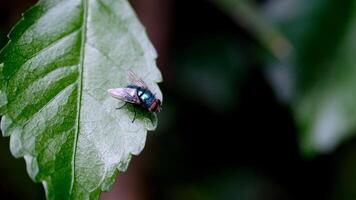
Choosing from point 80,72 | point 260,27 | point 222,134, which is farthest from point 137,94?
point 222,134

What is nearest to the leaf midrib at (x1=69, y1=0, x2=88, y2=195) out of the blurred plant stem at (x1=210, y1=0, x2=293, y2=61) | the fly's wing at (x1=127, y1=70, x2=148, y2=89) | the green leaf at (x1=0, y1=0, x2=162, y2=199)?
the green leaf at (x1=0, y1=0, x2=162, y2=199)

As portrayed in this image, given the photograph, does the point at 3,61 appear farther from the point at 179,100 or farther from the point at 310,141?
the point at 179,100

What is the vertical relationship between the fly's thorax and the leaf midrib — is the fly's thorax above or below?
below

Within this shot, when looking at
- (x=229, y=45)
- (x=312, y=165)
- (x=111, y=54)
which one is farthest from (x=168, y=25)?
(x=111, y=54)

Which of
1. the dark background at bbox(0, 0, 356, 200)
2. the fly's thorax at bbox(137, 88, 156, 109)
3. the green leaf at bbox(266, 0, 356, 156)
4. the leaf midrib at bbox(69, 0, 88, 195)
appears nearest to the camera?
the leaf midrib at bbox(69, 0, 88, 195)

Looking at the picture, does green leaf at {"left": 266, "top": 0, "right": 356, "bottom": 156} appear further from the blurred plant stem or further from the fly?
the fly

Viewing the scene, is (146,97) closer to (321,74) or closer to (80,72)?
(80,72)
